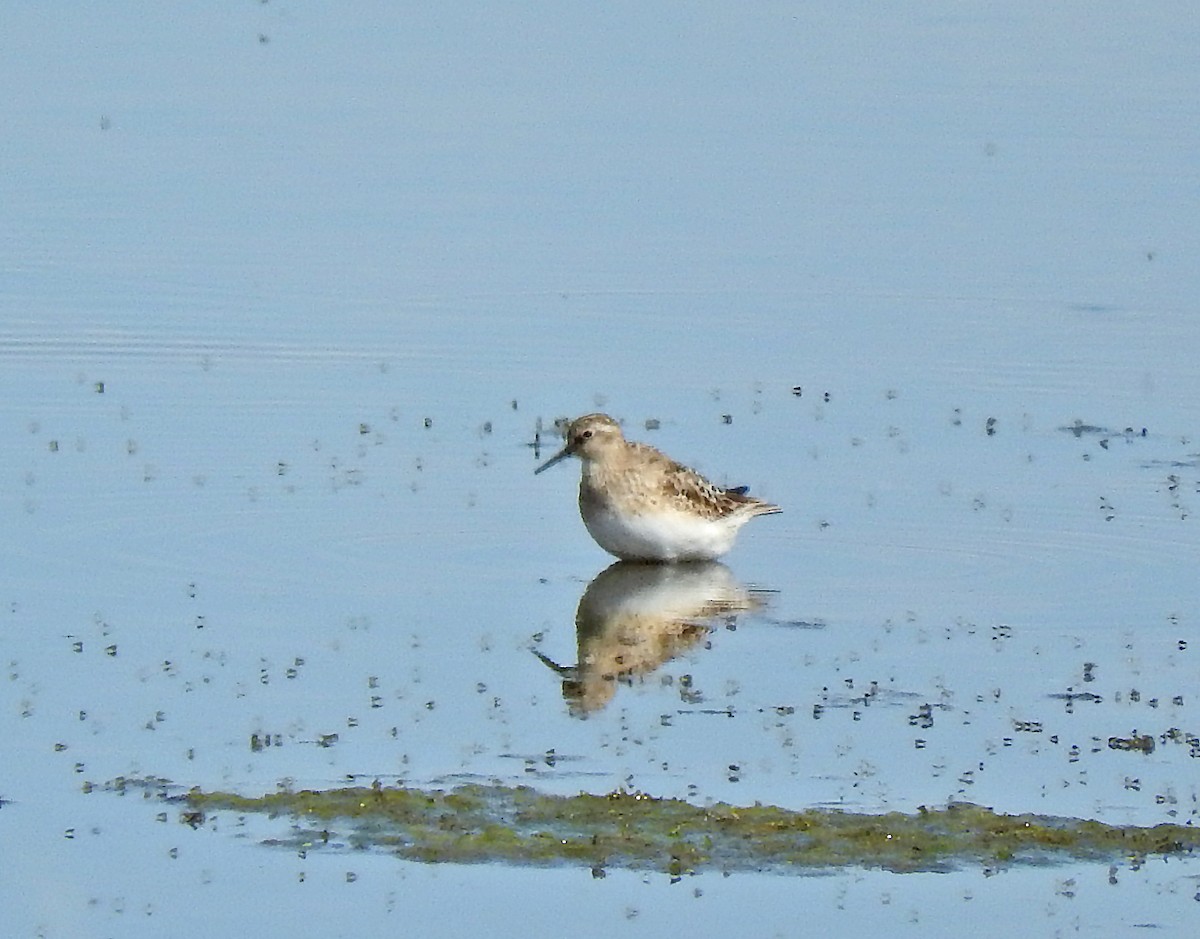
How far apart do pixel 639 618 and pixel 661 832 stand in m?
4.01

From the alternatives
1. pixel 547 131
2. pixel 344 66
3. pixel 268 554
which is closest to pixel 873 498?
pixel 268 554

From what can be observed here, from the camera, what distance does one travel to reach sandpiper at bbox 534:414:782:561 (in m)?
17.5

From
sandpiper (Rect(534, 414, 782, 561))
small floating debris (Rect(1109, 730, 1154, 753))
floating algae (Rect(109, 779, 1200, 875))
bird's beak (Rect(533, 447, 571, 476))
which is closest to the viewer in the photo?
floating algae (Rect(109, 779, 1200, 875))

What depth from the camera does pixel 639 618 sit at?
53.6 feet

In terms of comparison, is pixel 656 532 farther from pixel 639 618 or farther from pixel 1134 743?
pixel 1134 743

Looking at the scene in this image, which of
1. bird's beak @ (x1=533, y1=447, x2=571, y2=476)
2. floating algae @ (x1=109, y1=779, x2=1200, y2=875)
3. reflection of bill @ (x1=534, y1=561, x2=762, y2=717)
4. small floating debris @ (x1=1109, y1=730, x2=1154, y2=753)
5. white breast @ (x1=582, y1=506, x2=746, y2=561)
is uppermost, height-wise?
bird's beak @ (x1=533, y1=447, x2=571, y2=476)

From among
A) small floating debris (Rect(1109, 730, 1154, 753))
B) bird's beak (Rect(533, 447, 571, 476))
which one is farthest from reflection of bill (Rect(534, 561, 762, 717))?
small floating debris (Rect(1109, 730, 1154, 753))

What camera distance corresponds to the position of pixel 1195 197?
1027 inches

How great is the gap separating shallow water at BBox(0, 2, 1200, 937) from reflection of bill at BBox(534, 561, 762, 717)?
0.15 m

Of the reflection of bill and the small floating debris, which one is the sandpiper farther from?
the small floating debris

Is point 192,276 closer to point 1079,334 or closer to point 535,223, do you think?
point 535,223

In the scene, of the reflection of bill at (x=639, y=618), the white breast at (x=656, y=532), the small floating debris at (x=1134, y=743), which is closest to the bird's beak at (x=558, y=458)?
the white breast at (x=656, y=532)

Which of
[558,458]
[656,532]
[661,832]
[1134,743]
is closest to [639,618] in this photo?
[656,532]

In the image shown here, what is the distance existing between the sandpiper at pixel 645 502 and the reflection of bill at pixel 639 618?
175 millimetres
